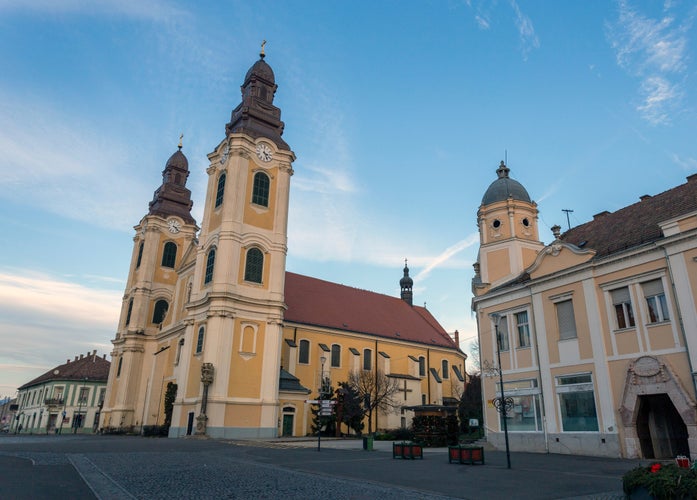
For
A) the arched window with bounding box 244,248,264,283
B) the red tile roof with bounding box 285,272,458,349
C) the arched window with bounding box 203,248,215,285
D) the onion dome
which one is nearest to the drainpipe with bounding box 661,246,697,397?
the onion dome

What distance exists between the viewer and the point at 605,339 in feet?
62.8

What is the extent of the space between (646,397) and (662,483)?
12.6m

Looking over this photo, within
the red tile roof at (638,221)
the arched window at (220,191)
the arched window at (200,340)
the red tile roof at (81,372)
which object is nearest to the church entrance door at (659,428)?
the red tile roof at (638,221)

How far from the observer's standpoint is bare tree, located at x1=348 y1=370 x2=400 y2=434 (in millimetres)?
40125

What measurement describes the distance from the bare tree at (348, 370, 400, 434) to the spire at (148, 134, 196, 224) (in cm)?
2409

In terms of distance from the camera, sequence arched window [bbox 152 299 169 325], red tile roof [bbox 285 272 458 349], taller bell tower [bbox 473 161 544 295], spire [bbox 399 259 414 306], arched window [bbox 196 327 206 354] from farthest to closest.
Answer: spire [bbox 399 259 414 306], arched window [bbox 152 299 169 325], red tile roof [bbox 285 272 458 349], arched window [bbox 196 327 206 354], taller bell tower [bbox 473 161 544 295]

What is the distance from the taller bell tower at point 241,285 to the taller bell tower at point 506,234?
628 inches

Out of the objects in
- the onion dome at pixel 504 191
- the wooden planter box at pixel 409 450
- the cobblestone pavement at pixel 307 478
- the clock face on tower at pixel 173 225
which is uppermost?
the clock face on tower at pixel 173 225

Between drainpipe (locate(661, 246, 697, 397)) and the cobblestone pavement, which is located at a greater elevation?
drainpipe (locate(661, 246, 697, 397))

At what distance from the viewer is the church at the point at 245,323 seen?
33719mm

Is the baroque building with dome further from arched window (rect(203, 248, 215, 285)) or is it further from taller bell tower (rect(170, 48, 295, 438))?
arched window (rect(203, 248, 215, 285))

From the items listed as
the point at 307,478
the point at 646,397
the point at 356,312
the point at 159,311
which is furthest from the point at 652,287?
the point at 159,311

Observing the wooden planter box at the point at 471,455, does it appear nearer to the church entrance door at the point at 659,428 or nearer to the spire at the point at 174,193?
the church entrance door at the point at 659,428

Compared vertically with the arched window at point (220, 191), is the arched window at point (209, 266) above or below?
below
